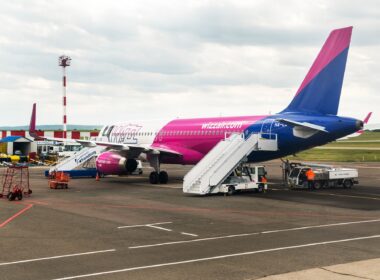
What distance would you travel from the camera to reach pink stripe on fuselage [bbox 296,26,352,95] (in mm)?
34312

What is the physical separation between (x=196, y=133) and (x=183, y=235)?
23.6 m

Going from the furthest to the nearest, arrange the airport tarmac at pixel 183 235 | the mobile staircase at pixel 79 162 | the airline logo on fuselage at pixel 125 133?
the airline logo on fuselage at pixel 125 133 → the mobile staircase at pixel 79 162 → the airport tarmac at pixel 183 235

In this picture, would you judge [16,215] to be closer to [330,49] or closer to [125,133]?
[330,49]

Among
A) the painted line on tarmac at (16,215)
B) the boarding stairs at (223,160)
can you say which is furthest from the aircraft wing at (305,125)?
the painted line on tarmac at (16,215)

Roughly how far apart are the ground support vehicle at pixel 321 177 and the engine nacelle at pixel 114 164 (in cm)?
1385

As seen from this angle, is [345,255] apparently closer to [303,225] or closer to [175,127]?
[303,225]

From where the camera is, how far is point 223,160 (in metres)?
33.1

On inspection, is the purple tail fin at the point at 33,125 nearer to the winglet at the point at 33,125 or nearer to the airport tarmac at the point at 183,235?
the winglet at the point at 33,125

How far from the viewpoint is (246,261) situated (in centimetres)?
1389

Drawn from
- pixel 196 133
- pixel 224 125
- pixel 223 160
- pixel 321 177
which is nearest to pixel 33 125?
pixel 196 133

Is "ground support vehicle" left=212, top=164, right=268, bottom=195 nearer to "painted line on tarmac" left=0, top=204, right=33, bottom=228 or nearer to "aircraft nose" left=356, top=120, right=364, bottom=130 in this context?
"aircraft nose" left=356, top=120, right=364, bottom=130

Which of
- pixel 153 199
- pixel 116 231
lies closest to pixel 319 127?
pixel 153 199

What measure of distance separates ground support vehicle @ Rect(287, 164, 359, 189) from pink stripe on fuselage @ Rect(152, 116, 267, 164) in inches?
202

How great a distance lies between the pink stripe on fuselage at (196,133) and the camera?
125 feet
